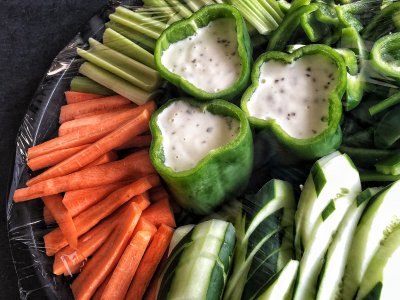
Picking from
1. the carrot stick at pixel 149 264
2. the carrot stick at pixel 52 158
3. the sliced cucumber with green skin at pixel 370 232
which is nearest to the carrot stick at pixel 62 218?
the carrot stick at pixel 52 158

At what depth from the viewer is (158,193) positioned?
1.80m

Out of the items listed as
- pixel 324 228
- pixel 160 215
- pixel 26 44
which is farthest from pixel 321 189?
pixel 26 44

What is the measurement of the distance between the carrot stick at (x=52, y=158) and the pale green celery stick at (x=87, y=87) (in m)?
0.25

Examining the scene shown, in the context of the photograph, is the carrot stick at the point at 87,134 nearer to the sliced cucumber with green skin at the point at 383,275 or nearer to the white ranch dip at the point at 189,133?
the white ranch dip at the point at 189,133

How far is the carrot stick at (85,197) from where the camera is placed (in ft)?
5.76

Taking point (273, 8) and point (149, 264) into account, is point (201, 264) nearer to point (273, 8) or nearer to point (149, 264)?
point (149, 264)

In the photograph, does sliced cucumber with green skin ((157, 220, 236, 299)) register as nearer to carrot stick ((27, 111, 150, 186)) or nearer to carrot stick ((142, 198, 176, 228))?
carrot stick ((142, 198, 176, 228))

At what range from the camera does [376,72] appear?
1.61 meters

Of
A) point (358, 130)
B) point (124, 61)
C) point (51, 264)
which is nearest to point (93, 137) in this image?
point (124, 61)

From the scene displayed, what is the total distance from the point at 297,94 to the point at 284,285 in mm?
573

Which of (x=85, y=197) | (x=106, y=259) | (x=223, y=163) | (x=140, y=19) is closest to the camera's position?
(x=223, y=163)

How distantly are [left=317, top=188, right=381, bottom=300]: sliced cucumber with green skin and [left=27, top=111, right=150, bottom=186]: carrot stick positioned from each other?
2.40ft

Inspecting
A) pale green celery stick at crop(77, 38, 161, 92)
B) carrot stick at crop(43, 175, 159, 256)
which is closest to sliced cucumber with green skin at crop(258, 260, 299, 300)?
carrot stick at crop(43, 175, 159, 256)

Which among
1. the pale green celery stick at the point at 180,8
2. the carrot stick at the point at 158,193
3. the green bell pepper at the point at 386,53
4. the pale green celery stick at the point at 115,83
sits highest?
the pale green celery stick at the point at 180,8
